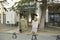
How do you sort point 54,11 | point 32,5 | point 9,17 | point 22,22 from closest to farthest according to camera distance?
point 22,22, point 32,5, point 54,11, point 9,17

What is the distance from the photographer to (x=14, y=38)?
12320mm

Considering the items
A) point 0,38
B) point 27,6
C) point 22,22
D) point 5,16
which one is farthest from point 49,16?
point 0,38

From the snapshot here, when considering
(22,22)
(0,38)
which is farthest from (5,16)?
(0,38)

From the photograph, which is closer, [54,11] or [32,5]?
[32,5]

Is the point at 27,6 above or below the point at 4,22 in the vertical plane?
above

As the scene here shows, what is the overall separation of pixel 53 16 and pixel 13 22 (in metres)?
8.19

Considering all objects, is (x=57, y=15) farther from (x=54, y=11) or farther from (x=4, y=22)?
(x=4, y=22)

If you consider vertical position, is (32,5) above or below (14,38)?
above

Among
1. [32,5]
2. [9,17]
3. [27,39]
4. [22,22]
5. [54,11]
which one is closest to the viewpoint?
[27,39]

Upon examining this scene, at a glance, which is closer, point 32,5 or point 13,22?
point 32,5

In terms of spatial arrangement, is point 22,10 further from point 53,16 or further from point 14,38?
point 14,38

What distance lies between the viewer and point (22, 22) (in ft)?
56.2

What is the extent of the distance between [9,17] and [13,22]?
147 centimetres

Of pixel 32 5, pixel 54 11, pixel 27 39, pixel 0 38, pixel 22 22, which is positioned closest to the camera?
pixel 27 39
